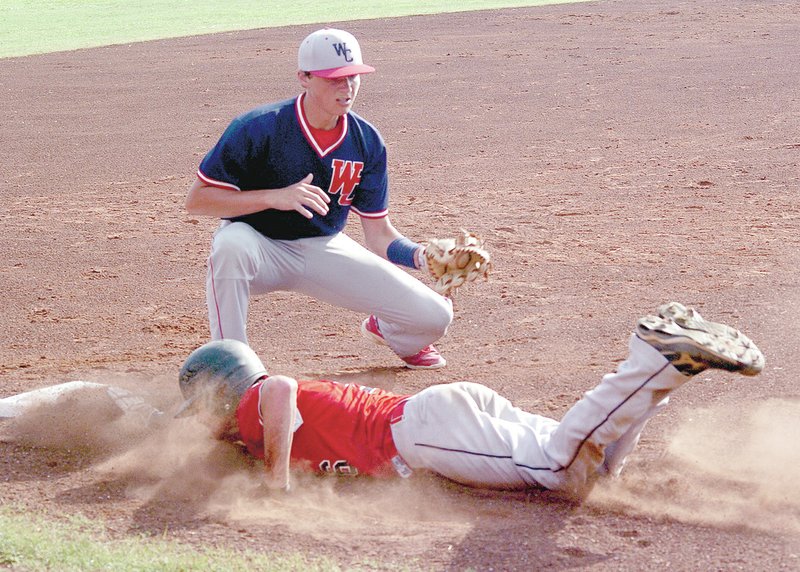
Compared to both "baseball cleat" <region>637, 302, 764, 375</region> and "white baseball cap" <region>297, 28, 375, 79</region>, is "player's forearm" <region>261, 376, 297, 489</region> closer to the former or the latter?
"baseball cleat" <region>637, 302, 764, 375</region>

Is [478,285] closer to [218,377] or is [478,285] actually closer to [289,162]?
[289,162]

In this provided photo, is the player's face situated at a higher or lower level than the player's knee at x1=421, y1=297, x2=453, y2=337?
higher

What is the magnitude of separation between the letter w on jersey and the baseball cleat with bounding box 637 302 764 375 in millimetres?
2070

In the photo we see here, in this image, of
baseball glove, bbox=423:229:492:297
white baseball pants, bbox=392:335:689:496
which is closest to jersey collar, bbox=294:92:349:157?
baseball glove, bbox=423:229:492:297

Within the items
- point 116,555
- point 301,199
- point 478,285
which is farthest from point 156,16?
point 116,555

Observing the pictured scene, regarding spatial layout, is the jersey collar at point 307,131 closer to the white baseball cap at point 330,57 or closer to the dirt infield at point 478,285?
the white baseball cap at point 330,57

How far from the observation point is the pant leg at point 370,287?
5352 mm

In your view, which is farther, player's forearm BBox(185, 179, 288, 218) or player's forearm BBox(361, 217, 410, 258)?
player's forearm BBox(361, 217, 410, 258)

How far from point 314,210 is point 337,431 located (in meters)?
1.42

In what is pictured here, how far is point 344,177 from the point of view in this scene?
17.3ft

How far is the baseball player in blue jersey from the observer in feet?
16.5

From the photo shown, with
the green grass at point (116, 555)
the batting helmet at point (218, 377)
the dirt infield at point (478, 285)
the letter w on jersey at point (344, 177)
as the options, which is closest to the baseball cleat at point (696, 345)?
the dirt infield at point (478, 285)

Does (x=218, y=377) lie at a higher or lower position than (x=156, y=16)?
higher

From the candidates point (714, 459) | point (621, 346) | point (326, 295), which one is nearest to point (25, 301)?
point (326, 295)
